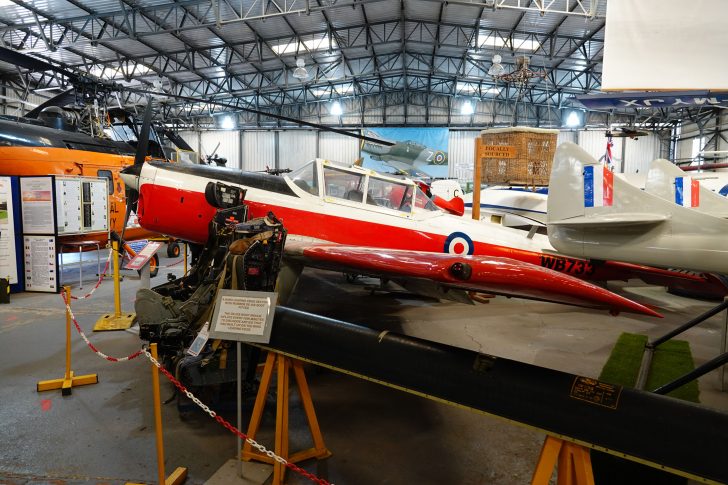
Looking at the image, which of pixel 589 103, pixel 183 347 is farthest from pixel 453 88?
pixel 183 347

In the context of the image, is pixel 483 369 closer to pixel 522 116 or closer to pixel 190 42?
pixel 190 42

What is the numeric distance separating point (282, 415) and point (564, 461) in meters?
1.38

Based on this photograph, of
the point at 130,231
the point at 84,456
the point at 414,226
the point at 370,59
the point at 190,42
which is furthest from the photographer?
the point at 370,59

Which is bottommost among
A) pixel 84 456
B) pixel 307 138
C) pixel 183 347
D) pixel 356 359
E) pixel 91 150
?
pixel 84 456

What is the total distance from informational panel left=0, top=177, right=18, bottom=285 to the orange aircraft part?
0.88 metres

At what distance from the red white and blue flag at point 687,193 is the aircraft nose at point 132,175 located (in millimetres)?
5952

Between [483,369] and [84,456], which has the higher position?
[483,369]

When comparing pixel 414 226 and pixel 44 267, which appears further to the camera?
pixel 44 267

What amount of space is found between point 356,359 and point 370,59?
1921 centimetres

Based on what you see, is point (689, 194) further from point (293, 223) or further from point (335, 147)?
point (335, 147)

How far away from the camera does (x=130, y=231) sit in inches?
347

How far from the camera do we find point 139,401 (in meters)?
3.12

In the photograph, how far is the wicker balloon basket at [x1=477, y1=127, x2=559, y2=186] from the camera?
7.13 metres

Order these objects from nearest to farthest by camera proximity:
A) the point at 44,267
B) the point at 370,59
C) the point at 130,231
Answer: the point at 44,267
the point at 130,231
the point at 370,59
